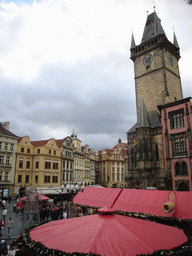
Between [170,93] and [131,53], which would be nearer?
[170,93]

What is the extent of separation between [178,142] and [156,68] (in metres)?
15.0

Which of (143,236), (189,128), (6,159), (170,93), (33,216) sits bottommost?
(33,216)

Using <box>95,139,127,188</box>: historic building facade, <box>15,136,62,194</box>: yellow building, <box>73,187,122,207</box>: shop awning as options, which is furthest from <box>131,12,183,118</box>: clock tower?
<box>95,139,127,188</box>: historic building facade

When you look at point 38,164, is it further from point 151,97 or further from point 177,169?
point 177,169

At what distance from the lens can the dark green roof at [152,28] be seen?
130 ft

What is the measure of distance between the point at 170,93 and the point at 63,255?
34.8m

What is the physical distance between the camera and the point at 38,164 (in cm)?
4469

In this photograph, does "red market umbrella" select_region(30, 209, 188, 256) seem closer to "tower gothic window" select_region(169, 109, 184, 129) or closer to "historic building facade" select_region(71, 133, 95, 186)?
"tower gothic window" select_region(169, 109, 184, 129)

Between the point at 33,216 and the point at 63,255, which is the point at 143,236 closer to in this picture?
the point at 63,255

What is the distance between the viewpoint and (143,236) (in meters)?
5.97

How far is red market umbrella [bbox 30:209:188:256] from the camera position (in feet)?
17.4

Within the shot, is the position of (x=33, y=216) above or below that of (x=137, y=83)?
below

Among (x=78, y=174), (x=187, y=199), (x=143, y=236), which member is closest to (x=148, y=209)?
(x=187, y=199)

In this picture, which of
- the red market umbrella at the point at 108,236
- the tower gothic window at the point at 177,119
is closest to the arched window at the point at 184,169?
the tower gothic window at the point at 177,119
